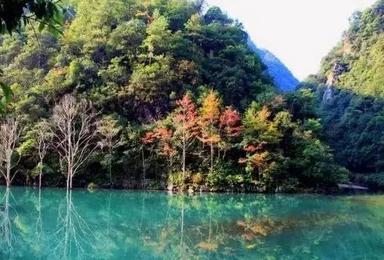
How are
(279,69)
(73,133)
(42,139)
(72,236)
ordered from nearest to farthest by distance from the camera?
(72,236) → (42,139) → (73,133) → (279,69)

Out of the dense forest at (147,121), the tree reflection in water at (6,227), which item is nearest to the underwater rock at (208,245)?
the tree reflection in water at (6,227)

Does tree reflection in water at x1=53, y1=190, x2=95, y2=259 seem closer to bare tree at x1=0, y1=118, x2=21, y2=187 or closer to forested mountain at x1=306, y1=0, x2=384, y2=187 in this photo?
bare tree at x1=0, y1=118, x2=21, y2=187

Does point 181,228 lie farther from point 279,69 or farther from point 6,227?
point 279,69

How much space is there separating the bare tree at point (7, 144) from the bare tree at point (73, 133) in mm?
1994

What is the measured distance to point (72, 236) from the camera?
11547mm

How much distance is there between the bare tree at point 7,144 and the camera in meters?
22.9

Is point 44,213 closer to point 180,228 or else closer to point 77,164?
point 180,228

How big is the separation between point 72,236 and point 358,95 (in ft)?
133

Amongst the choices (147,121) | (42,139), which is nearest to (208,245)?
(42,139)

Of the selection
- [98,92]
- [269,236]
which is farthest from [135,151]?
[269,236]

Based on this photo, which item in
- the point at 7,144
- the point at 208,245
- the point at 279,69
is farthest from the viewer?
the point at 279,69

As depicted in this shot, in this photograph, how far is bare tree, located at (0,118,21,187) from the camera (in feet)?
75.0

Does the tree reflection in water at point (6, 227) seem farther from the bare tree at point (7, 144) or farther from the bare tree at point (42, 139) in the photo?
the bare tree at point (42, 139)

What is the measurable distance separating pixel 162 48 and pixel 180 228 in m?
18.0
